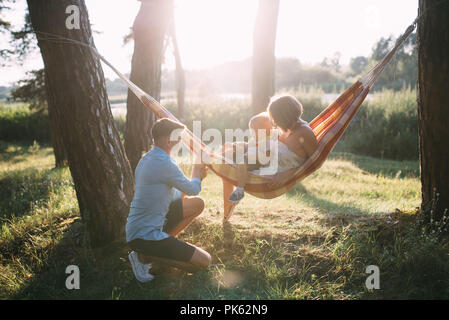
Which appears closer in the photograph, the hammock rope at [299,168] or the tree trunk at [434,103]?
the tree trunk at [434,103]

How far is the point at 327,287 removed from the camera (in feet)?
6.07

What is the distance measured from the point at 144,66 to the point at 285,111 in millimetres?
1798

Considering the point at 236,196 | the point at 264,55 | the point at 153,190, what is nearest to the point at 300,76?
the point at 264,55

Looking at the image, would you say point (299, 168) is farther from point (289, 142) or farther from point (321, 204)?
point (321, 204)

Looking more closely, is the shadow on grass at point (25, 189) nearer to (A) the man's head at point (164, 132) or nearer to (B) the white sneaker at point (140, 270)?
(B) the white sneaker at point (140, 270)

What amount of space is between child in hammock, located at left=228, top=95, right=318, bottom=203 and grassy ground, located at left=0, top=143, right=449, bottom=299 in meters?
0.50

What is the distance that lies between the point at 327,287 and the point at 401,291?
0.42m

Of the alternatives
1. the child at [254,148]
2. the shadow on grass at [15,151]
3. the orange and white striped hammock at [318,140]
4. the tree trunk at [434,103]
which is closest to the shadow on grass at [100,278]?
the child at [254,148]

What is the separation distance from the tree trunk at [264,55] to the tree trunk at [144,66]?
6.96ft

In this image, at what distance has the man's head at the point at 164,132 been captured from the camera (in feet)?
6.04

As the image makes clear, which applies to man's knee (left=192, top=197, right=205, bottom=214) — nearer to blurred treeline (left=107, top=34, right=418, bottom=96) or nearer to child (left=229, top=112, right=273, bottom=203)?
child (left=229, top=112, right=273, bottom=203)

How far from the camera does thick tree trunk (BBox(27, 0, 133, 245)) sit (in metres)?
2.10
